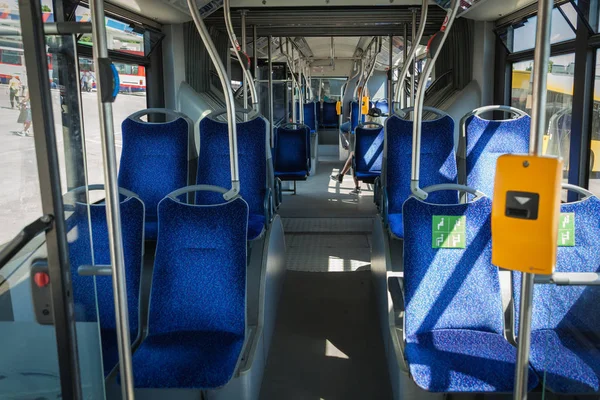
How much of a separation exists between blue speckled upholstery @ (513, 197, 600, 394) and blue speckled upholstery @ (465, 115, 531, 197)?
3.99 feet

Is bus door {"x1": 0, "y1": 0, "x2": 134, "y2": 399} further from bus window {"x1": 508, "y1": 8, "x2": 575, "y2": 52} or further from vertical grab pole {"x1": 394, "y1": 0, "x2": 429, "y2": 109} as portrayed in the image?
bus window {"x1": 508, "y1": 8, "x2": 575, "y2": 52}

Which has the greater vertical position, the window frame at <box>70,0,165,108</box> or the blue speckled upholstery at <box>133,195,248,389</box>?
the window frame at <box>70,0,165,108</box>

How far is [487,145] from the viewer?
3562mm

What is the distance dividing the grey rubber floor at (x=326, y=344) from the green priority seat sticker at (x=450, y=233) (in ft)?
2.67

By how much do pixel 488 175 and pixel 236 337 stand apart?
2.04 m

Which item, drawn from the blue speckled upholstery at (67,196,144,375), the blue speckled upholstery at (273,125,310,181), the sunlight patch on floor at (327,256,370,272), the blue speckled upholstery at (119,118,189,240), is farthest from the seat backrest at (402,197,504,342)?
the blue speckled upholstery at (273,125,310,181)

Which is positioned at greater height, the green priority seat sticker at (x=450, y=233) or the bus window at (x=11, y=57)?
the bus window at (x=11, y=57)

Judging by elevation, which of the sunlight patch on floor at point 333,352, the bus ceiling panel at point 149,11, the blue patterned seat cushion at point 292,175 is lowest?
the sunlight patch on floor at point 333,352

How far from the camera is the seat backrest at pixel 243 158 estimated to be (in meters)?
3.60

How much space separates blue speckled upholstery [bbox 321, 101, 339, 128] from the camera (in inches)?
634

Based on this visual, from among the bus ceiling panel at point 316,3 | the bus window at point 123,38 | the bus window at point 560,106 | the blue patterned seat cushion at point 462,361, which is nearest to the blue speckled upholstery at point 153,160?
the bus window at point 123,38

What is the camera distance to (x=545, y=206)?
3.63 feet

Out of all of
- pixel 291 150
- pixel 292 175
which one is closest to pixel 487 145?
pixel 292 175

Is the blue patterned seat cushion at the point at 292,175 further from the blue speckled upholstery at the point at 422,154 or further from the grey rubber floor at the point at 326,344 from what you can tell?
the blue speckled upholstery at the point at 422,154
